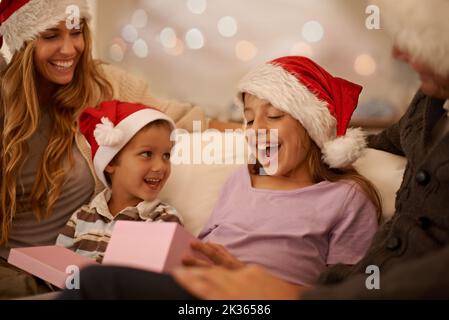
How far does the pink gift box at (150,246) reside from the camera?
95cm

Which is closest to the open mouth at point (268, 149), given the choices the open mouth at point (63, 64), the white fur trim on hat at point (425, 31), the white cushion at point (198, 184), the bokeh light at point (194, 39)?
the white cushion at point (198, 184)

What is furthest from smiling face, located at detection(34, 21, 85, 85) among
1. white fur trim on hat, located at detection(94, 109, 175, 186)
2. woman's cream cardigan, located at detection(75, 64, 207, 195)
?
white fur trim on hat, located at detection(94, 109, 175, 186)

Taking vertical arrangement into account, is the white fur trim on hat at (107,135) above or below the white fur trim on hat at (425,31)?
below

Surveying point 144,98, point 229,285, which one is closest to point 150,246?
point 229,285

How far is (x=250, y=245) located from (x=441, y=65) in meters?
0.53

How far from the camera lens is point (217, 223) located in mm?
1250

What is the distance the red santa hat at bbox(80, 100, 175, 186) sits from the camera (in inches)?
51.8

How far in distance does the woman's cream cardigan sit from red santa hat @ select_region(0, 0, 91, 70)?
0.62 feet

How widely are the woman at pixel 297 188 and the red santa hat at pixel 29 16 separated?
0.51 meters

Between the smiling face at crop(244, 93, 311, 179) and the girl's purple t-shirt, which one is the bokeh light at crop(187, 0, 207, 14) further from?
the girl's purple t-shirt

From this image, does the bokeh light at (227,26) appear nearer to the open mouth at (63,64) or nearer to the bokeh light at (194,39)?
the bokeh light at (194,39)

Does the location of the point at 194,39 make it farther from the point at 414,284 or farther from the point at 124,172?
the point at 414,284
